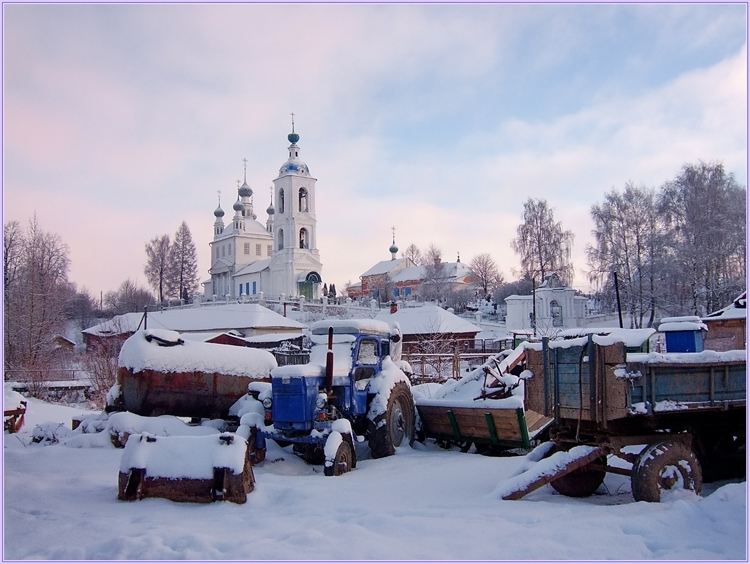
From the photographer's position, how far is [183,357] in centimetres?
1287

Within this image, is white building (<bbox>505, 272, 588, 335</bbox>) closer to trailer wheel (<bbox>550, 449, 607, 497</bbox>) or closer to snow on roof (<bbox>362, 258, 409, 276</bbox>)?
trailer wheel (<bbox>550, 449, 607, 497</bbox>)

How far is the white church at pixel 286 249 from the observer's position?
6906 cm

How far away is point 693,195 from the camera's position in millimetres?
35469

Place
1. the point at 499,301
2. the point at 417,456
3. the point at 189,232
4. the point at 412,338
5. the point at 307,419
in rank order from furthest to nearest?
1. the point at 189,232
2. the point at 499,301
3. the point at 412,338
4. the point at 417,456
5. the point at 307,419

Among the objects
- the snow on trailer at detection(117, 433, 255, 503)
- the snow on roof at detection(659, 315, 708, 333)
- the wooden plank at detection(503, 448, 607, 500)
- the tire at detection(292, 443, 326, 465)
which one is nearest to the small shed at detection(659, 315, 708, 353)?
the snow on roof at detection(659, 315, 708, 333)

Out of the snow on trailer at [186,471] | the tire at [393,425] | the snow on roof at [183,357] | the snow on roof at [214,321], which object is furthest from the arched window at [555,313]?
the snow on trailer at [186,471]

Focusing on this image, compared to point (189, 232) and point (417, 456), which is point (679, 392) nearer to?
point (417, 456)

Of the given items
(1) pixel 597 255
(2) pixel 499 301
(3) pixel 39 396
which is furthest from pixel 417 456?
(2) pixel 499 301

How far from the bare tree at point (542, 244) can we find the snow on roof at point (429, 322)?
15680 mm

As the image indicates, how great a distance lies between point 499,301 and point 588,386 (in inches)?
2358

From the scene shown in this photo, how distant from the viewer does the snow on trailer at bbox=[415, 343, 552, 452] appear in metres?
10.5

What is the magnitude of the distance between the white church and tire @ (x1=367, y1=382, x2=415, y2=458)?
166ft

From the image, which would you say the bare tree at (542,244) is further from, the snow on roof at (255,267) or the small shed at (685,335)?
the small shed at (685,335)

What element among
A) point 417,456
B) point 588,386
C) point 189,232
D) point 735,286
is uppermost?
point 189,232
